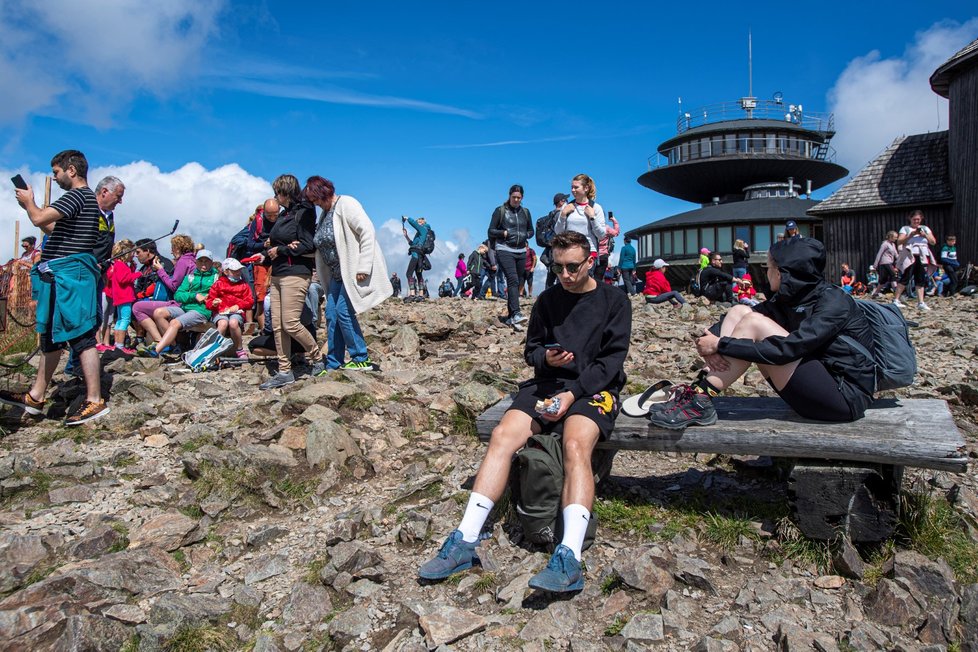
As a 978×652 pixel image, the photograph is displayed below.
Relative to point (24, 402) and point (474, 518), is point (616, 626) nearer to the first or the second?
point (474, 518)

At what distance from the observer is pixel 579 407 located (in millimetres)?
4387

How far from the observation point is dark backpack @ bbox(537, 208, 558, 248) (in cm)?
1105

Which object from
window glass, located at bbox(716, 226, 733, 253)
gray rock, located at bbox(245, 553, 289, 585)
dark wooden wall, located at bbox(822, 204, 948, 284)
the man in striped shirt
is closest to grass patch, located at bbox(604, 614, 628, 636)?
gray rock, located at bbox(245, 553, 289, 585)

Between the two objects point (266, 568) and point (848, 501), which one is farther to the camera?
point (266, 568)

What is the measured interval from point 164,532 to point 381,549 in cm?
157

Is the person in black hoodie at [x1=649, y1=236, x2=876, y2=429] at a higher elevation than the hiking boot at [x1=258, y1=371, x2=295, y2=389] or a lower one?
higher

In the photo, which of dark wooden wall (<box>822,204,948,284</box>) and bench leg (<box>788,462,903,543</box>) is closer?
bench leg (<box>788,462,903,543</box>)

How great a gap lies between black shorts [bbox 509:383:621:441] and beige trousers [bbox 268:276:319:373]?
4125mm

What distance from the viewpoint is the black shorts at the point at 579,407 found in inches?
171

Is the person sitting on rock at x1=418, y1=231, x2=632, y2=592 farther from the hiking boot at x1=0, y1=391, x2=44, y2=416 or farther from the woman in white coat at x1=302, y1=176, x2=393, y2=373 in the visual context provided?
the hiking boot at x1=0, y1=391, x2=44, y2=416

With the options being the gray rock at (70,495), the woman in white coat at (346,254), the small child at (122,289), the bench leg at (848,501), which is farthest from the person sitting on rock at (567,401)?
the small child at (122,289)

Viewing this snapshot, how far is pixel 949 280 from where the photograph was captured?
808 inches

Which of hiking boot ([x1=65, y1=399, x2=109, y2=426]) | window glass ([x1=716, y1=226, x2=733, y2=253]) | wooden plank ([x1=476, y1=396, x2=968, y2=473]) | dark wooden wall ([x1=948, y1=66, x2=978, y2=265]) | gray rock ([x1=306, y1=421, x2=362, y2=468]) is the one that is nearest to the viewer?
wooden plank ([x1=476, y1=396, x2=968, y2=473])

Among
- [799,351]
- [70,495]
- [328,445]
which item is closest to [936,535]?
[799,351]
